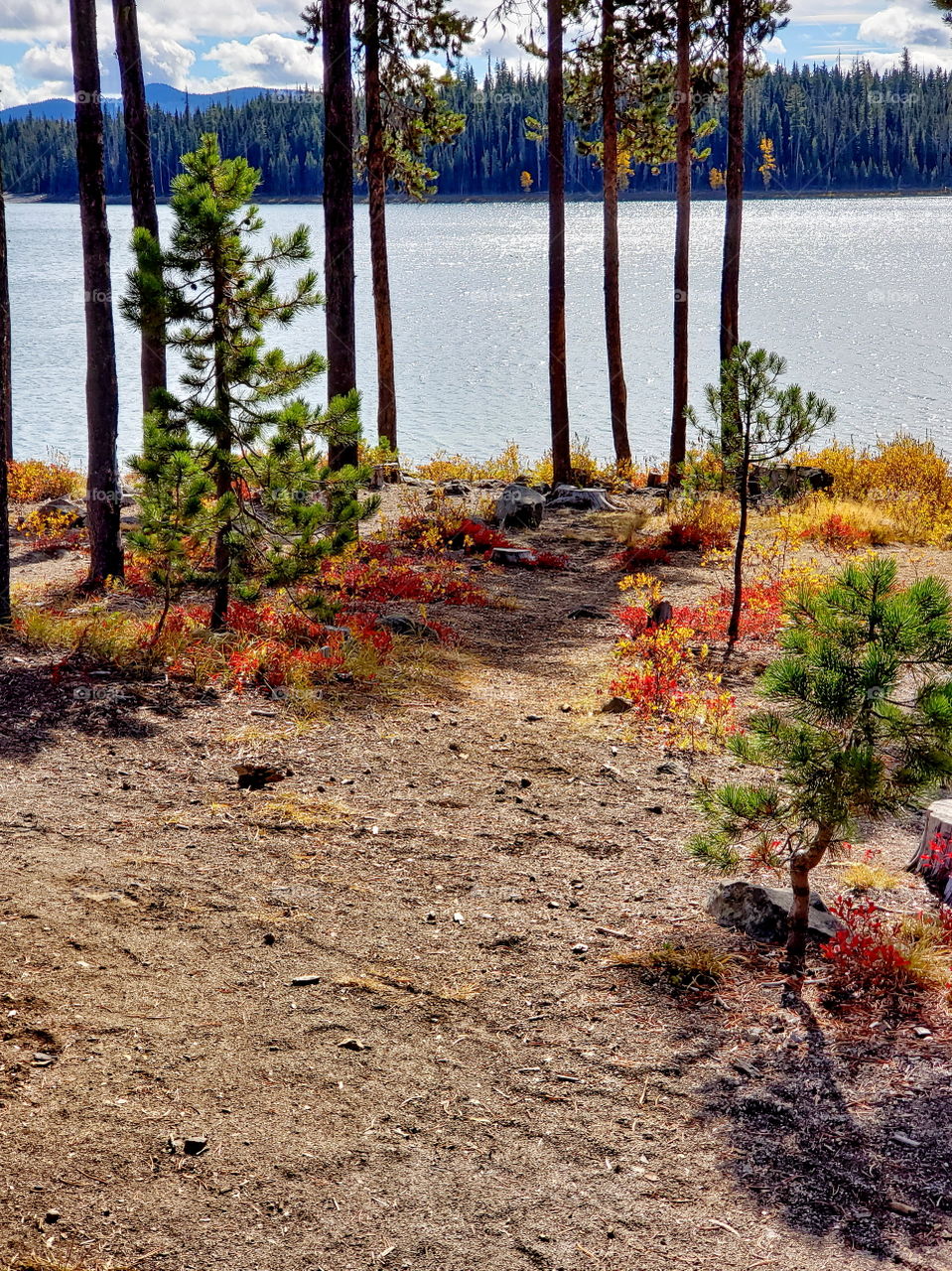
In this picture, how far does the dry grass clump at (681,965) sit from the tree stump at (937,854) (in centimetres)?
138

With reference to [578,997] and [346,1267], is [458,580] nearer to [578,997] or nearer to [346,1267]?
[578,997]

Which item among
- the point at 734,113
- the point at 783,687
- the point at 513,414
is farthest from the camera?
the point at 513,414

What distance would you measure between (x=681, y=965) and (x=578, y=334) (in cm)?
4598

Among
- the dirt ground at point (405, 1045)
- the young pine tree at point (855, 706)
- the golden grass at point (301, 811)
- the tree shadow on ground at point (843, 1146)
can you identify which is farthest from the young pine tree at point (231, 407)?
the tree shadow on ground at point (843, 1146)

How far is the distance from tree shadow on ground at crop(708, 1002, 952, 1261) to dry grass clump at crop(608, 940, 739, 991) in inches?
22.4

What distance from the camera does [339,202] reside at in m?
13.1

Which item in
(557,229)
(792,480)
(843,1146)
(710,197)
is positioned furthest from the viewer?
(710,197)

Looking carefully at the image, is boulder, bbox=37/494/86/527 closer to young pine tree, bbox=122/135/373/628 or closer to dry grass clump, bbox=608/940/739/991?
young pine tree, bbox=122/135/373/628

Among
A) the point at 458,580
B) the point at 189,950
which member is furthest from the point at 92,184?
the point at 189,950

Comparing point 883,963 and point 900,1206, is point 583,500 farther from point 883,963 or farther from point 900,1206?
point 900,1206

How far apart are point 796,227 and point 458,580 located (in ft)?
394

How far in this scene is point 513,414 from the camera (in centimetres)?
3222

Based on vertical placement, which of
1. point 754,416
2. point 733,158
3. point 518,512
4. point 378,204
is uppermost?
point 733,158

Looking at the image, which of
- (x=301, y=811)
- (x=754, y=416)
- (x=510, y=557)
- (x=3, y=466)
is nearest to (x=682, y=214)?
(x=510, y=557)
